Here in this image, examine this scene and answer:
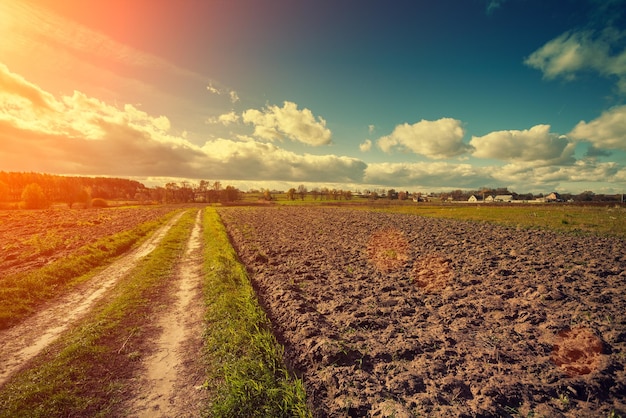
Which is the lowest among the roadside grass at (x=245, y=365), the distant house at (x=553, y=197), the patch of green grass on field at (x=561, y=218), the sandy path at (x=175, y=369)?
the sandy path at (x=175, y=369)

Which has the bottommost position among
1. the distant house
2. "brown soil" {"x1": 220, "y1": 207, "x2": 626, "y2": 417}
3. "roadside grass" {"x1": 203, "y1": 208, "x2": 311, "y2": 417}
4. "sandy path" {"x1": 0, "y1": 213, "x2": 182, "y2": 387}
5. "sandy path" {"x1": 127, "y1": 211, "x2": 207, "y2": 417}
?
"sandy path" {"x1": 0, "y1": 213, "x2": 182, "y2": 387}

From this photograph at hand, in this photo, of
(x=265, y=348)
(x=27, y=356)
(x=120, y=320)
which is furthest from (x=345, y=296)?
(x=27, y=356)

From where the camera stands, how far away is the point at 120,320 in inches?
370

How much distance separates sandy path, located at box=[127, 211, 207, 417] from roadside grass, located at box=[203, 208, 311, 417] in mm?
302

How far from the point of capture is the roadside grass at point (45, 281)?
10227mm

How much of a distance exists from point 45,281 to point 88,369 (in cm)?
934

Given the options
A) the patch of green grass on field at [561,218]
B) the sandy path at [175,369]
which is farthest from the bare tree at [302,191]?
the sandy path at [175,369]

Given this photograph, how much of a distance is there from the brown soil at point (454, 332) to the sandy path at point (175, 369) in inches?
90.2

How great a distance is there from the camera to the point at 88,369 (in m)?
6.71

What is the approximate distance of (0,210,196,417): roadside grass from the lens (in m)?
5.51

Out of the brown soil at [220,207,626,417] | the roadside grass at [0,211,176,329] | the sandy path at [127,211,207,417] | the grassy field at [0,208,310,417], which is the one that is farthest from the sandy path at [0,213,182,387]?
the brown soil at [220,207,626,417]

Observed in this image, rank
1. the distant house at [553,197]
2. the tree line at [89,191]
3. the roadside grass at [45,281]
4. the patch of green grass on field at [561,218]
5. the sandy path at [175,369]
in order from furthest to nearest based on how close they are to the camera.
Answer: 1. the distant house at [553,197]
2. the tree line at [89,191]
3. the patch of green grass on field at [561,218]
4. the roadside grass at [45,281]
5. the sandy path at [175,369]

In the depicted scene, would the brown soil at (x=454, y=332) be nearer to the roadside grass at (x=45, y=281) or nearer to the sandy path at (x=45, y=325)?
the sandy path at (x=45, y=325)

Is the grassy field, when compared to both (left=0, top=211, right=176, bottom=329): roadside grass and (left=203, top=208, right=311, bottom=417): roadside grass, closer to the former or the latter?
(left=203, top=208, right=311, bottom=417): roadside grass
